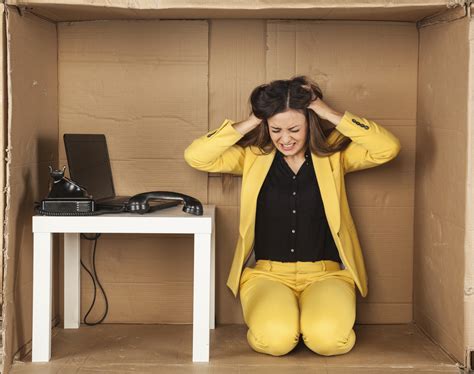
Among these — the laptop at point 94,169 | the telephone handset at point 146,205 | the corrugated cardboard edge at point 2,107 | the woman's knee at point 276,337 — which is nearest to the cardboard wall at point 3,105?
the corrugated cardboard edge at point 2,107

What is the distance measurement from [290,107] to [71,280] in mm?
1022

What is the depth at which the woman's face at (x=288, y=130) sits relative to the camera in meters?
2.62

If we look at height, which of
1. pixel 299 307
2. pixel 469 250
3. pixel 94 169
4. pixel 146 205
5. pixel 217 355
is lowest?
pixel 217 355

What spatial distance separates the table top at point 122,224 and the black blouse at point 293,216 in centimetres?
42

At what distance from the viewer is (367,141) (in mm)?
2625

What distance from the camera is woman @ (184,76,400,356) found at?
8.46ft

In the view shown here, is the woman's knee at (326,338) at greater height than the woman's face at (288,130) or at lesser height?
lesser

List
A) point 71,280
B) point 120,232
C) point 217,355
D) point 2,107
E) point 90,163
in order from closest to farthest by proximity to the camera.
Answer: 1. point 2,107
2. point 120,232
3. point 217,355
4. point 90,163
5. point 71,280

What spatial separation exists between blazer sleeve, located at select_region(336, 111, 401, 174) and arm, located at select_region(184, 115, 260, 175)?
1.00 ft

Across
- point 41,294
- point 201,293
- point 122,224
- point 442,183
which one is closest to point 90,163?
point 122,224

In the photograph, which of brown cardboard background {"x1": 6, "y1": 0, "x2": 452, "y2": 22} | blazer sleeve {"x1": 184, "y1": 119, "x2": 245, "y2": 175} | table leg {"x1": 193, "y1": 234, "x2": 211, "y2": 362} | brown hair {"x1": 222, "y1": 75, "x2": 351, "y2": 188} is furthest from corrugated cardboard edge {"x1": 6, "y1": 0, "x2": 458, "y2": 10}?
table leg {"x1": 193, "y1": 234, "x2": 211, "y2": 362}

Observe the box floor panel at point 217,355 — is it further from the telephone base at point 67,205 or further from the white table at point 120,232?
the telephone base at point 67,205

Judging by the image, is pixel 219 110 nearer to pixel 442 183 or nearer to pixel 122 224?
pixel 122 224

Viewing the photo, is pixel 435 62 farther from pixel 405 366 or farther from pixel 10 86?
pixel 10 86
